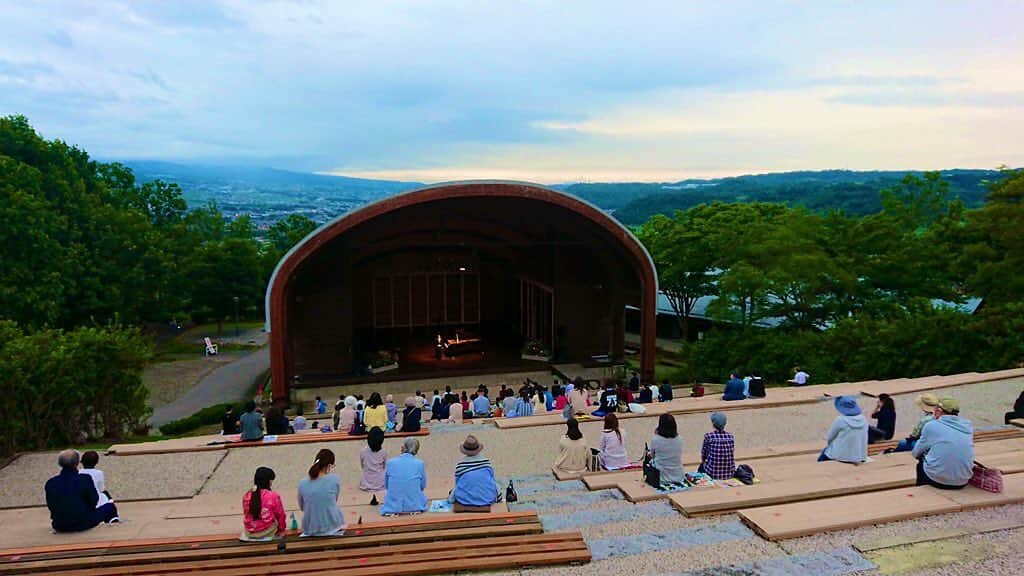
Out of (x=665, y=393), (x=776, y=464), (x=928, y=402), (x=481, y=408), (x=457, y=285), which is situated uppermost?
(x=928, y=402)

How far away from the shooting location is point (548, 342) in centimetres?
2386

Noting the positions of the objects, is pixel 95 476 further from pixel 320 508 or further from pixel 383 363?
pixel 383 363

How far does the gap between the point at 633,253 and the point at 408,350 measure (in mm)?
9306

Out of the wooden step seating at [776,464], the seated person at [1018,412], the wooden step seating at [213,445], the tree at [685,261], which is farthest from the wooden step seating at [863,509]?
the tree at [685,261]

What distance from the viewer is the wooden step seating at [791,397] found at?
37.8ft

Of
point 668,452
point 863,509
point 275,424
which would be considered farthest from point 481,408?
point 863,509

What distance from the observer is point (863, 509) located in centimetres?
562

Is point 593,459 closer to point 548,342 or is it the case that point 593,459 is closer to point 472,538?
point 472,538

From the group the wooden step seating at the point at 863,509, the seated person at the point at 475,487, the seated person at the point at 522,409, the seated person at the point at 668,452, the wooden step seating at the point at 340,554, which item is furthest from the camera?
the seated person at the point at 522,409

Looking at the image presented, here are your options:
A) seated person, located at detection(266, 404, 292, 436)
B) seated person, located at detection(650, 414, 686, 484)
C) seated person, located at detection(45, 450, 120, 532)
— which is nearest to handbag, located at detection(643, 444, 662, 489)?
seated person, located at detection(650, 414, 686, 484)

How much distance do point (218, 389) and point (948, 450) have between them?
22.4 m

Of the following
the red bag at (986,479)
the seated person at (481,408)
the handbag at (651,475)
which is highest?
the red bag at (986,479)

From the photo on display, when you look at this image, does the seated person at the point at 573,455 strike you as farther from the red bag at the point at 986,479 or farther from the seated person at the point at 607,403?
the red bag at the point at 986,479

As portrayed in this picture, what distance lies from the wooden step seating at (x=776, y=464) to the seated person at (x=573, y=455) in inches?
10.3
